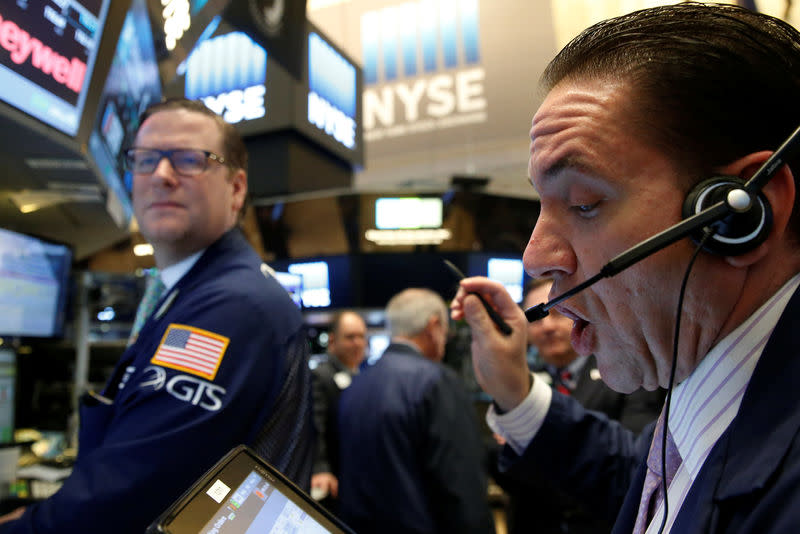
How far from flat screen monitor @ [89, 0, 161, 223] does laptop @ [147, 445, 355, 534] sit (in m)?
1.11

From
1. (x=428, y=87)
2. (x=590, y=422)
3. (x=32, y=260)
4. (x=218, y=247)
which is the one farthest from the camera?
(x=428, y=87)

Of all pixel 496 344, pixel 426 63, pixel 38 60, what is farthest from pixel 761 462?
pixel 426 63

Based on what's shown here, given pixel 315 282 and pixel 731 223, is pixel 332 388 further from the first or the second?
pixel 731 223

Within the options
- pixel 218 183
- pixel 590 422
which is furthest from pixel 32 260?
pixel 590 422

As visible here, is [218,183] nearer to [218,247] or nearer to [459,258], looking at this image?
[218,247]

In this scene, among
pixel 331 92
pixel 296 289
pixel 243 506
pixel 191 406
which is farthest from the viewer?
pixel 331 92

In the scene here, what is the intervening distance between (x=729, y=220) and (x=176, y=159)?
45.0 inches

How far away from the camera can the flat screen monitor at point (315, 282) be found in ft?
20.9

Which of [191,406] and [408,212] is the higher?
[408,212]

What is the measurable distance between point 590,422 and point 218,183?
963mm

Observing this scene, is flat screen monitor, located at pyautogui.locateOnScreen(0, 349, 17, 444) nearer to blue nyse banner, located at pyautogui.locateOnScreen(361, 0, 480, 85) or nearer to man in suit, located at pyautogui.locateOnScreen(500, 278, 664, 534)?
man in suit, located at pyautogui.locateOnScreen(500, 278, 664, 534)

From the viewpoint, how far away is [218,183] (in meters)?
1.35

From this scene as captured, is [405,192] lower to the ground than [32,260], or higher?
higher

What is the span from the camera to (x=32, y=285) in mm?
1946
